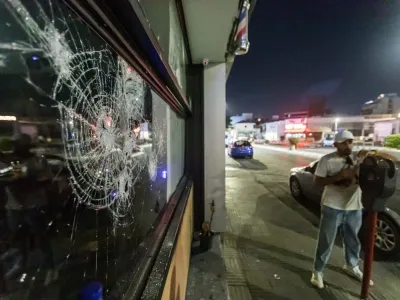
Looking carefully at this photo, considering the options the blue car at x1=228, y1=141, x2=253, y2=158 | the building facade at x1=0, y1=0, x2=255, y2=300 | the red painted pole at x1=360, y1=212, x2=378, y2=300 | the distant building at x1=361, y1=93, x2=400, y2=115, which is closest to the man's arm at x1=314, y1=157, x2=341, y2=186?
the red painted pole at x1=360, y1=212, x2=378, y2=300

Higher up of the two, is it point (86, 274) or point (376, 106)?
point (376, 106)

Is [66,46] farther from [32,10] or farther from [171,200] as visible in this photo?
[171,200]

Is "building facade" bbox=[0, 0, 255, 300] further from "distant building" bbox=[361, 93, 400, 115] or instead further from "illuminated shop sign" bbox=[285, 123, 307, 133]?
"distant building" bbox=[361, 93, 400, 115]

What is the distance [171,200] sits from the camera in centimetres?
257

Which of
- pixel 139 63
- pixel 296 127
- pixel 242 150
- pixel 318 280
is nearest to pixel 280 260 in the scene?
pixel 318 280

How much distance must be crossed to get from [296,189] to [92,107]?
7514mm

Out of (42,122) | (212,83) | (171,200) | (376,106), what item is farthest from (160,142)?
(376,106)

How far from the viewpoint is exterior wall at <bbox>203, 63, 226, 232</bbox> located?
4.63 meters

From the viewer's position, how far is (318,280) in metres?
3.22

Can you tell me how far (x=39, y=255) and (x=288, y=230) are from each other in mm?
5169

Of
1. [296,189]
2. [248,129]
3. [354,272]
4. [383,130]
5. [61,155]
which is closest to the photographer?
[61,155]

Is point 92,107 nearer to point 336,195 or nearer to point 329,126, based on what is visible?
point 336,195

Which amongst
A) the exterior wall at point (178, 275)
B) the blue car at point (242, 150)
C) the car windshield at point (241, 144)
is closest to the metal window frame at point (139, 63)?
the exterior wall at point (178, 275)

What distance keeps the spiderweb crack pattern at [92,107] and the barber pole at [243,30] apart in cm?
208
